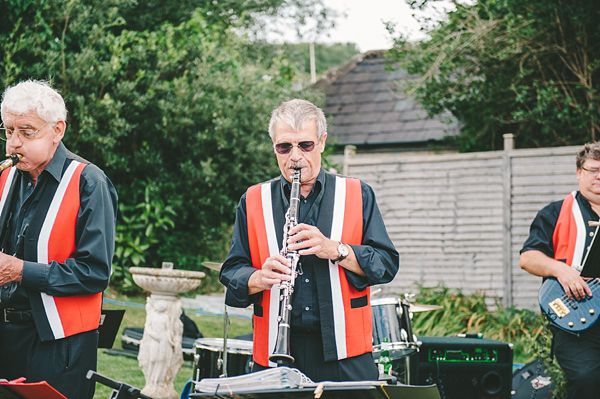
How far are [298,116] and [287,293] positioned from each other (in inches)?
29.6

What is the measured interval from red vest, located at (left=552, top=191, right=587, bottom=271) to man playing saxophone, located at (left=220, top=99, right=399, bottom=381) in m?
1.81

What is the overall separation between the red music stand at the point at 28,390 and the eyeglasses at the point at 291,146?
1.32 meters

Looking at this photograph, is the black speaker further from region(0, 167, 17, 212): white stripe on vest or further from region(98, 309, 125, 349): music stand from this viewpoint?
region(0, 167, 17, 212): white stripe on vest

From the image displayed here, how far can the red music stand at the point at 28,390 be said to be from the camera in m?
2.37

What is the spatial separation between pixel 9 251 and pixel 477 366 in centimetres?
416

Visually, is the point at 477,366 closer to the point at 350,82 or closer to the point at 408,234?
the point at 408,234

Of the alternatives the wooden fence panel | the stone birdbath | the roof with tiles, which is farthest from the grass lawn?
the roof with tiles

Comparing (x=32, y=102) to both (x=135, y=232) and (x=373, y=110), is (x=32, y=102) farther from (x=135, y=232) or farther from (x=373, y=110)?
(x=373, y=110)

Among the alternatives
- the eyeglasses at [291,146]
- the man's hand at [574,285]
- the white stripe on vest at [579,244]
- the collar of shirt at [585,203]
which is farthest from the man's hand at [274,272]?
the collar of shirt at [585,203]

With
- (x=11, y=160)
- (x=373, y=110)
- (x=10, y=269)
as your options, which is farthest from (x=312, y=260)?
(x=373, y=110)

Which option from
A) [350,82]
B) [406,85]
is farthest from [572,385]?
[350,82]

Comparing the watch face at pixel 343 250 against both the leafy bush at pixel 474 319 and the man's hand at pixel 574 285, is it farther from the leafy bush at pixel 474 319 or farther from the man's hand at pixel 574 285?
the leafy bush at pixel 474 319

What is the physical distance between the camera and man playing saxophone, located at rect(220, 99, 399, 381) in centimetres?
296

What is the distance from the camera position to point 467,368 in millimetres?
6090
